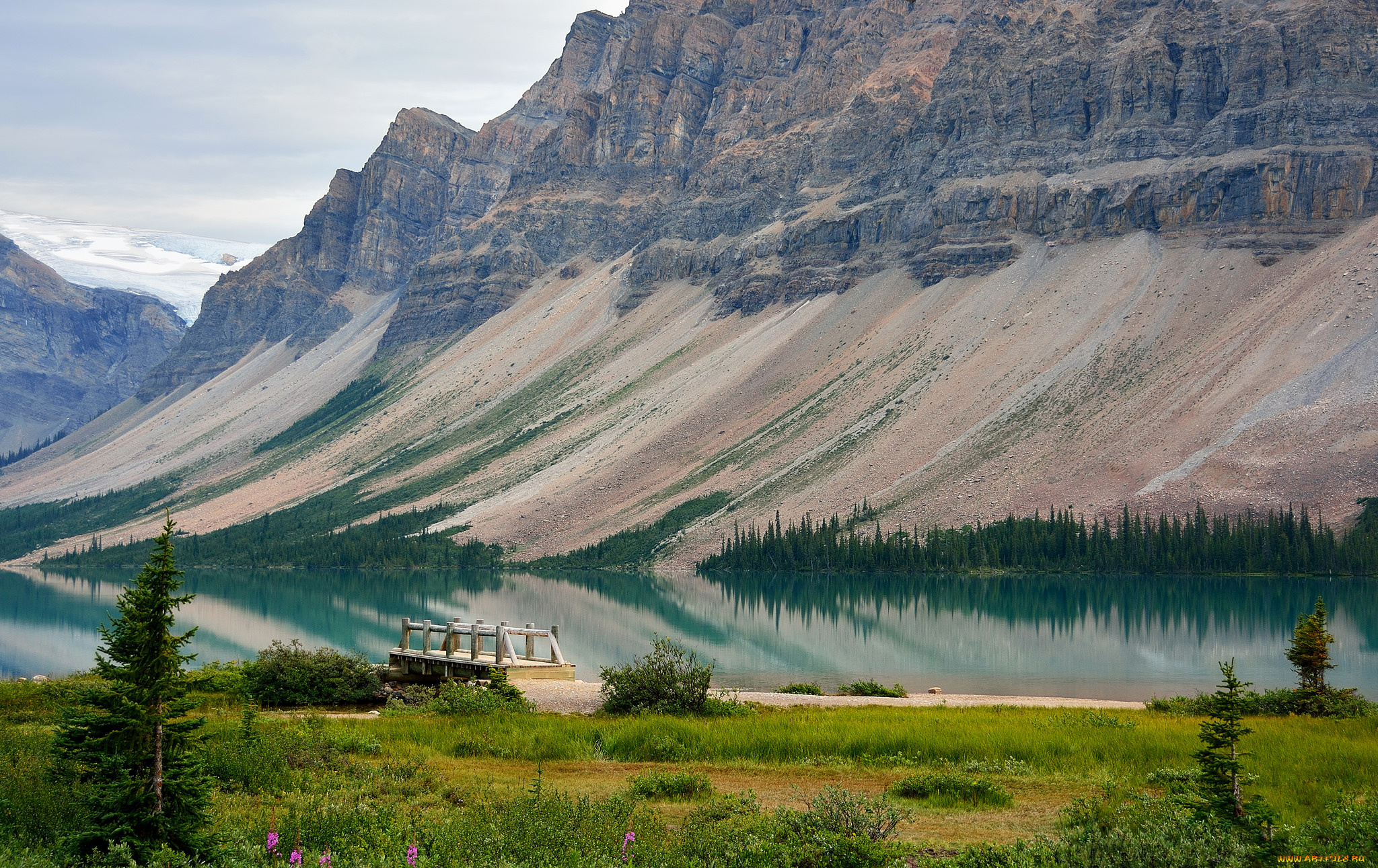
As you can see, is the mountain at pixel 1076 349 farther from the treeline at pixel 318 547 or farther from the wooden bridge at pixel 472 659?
the wooden bridge at pixel 472 659

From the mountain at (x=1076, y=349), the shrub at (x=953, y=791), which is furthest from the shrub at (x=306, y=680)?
the mountain at (x=1076, y=349)

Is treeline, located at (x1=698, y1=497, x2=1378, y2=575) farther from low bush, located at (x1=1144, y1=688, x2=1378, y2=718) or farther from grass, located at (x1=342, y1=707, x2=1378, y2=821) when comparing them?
grass, located at (x1=342, y1=707, x2=1378, y2=821)

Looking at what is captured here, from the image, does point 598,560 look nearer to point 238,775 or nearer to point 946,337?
point 946,337

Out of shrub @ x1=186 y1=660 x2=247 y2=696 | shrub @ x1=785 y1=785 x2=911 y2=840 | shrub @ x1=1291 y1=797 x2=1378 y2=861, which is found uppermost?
shrub @ x1=1291 y1=797 x2=1378 y2=861

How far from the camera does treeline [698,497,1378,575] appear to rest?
4058 inches

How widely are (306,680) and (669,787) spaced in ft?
48.8

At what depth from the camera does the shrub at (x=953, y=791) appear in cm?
1595

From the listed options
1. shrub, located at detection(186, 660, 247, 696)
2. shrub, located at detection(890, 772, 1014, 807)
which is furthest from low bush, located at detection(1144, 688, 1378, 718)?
shrub, located at detection(186, 660, 247, 696)

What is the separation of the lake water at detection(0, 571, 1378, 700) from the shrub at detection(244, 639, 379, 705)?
16301mm

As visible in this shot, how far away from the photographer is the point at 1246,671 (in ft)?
151

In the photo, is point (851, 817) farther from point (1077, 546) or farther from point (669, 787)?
point (1077, 546)

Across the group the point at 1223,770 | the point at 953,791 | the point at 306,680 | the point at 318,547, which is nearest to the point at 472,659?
the point at 306,680

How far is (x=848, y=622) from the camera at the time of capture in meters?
73.1

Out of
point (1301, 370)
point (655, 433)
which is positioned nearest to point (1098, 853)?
point (1301, 370)
